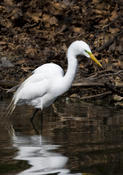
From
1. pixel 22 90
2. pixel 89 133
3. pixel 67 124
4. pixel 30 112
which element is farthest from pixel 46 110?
Result: pixel 89 133

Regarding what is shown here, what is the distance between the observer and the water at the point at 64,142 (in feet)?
15.6

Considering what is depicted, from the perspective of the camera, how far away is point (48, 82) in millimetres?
8484

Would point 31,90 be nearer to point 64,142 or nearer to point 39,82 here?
point 39,82

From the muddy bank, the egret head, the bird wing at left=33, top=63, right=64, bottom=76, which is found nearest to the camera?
the egret head

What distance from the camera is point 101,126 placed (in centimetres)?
763

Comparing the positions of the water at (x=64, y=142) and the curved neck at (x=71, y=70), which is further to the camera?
Result: the curved neck at (x=71, y=70)

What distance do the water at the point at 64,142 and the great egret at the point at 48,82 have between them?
12.7 inches

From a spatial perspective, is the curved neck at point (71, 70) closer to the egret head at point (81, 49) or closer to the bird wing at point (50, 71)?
the egret head at point (81, 49)

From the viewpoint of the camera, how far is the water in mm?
4750

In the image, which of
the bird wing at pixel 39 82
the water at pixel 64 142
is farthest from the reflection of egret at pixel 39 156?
the bird wing at pixel 39 82

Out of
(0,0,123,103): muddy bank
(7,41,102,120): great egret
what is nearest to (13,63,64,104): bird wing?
(7,41,102,120): great egret

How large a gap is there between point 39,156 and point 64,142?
87 cm

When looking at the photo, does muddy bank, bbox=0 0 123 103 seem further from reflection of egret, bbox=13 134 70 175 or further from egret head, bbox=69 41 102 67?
reflection of egret, bbox=13 134 70 175

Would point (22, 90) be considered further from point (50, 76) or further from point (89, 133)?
point (89, 133)
